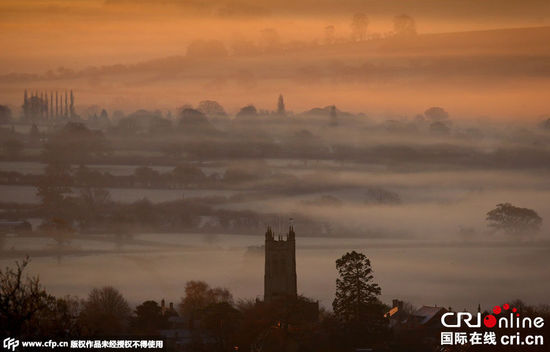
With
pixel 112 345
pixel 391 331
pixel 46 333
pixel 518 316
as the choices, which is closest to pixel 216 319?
pixel 391 331

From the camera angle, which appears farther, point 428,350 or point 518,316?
point 518,316

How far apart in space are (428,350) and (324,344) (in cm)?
1183

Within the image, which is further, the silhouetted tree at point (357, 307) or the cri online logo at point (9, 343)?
the silhouetted tree at point (357, 307)

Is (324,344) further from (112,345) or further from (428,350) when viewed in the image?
(112,345)

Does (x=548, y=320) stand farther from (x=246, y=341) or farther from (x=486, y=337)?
(x=246, y=341)

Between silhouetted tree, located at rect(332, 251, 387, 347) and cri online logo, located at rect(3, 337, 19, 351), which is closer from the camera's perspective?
cri online logo, located at rect(3, 337, 19, 351)

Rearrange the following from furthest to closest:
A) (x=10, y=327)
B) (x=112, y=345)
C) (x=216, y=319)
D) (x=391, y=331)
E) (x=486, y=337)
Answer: (x=216, y=319)
(x=391, y=331)
(x=486, y=337)
(x=112, y=345)
(x=10, y=327)

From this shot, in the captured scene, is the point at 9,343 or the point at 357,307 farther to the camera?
the point at 357,307

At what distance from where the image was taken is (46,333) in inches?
4102

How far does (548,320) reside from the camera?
19075 cm

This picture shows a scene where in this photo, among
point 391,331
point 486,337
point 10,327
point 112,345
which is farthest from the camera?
point 391,331

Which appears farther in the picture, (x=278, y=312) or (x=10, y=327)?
(x=278, y=312)

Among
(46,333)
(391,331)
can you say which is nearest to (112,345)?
(46,333)

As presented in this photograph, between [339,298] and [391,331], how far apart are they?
11626 mm
